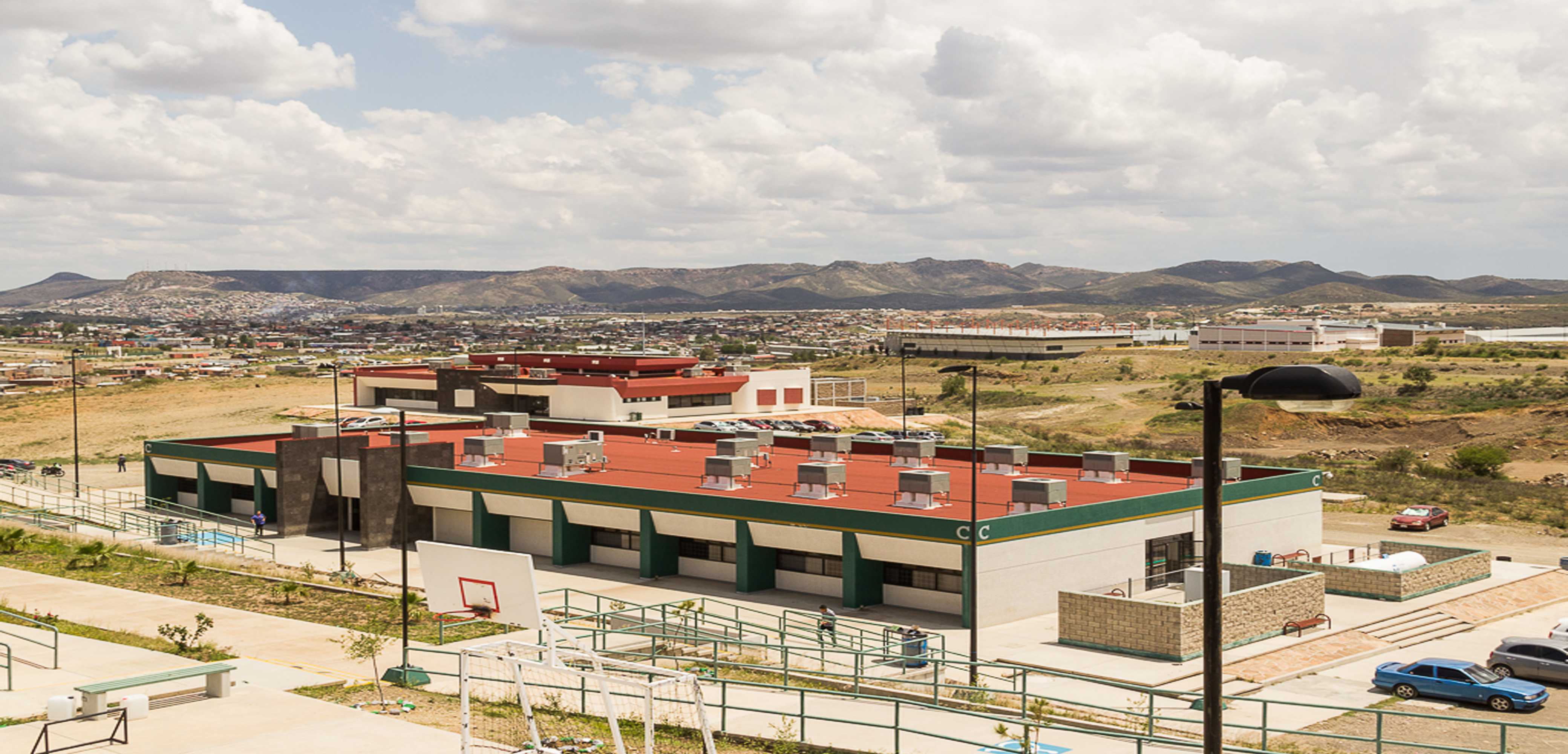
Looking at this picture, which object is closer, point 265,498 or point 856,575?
point 856,575

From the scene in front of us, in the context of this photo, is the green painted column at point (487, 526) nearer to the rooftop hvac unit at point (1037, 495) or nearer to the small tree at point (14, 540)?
the small tree at point (14, 540)

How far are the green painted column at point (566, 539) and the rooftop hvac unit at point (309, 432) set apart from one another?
17347 millimetres

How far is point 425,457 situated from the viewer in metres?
56.4

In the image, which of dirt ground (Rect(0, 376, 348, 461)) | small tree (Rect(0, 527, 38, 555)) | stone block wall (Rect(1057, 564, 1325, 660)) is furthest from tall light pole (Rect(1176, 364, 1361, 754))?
dirt ground (Rect(0, 376, 348, 461))

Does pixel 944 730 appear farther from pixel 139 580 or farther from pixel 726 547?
pixel 139 580

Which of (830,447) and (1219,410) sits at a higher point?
(1219,410)

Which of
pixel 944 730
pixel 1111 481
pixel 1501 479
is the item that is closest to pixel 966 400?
pixel 1501 479

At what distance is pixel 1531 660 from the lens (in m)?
35.1

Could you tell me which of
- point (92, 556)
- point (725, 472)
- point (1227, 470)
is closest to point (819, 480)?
point (725, 472)

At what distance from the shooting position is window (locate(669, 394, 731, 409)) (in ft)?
312

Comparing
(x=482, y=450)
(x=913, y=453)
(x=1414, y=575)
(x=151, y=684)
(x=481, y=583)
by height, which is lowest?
(x=1414, y=575)

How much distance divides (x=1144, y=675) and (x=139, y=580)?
114ft

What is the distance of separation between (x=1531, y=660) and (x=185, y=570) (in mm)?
42869

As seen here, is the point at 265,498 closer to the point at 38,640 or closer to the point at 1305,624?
the point at 38,640
